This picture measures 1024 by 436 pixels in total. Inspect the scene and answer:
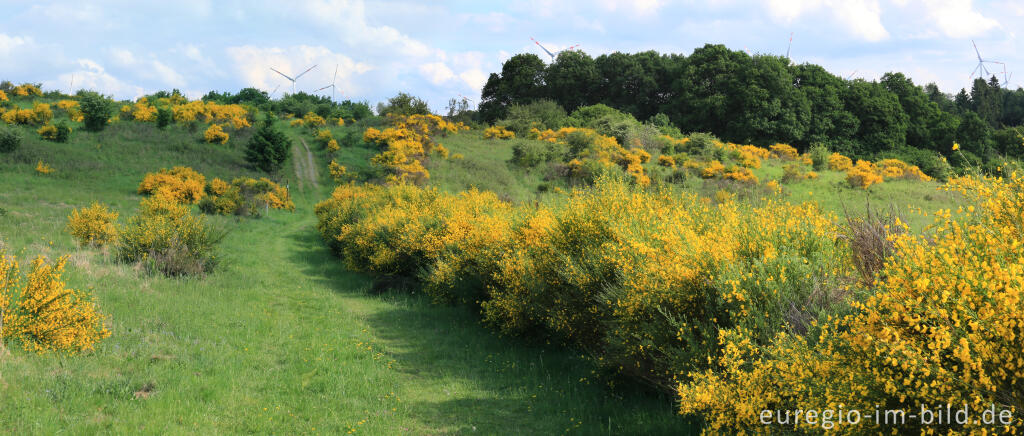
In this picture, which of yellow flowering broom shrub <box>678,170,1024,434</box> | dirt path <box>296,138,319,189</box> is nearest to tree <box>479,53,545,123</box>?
dirt path <box>296,138,319,189</box>

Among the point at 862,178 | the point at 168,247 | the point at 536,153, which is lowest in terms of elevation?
the point at 168,247

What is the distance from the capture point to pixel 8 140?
31719 mm

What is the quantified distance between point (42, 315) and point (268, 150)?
33115 mm

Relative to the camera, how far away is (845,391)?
3697 millimetres

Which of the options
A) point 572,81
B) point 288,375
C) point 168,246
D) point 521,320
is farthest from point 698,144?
point 288,375

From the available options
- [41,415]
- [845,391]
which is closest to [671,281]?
[845,391]

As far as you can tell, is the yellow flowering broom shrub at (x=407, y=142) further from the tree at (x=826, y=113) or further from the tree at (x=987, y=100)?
the tree at (x=987, y=100)

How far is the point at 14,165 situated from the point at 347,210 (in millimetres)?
20555

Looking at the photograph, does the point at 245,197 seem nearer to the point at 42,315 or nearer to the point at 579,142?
the point at 579,142

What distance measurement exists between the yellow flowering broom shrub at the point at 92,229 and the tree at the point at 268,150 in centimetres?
2289

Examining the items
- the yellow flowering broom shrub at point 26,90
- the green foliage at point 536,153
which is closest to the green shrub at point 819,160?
the green foliage at point 536,153

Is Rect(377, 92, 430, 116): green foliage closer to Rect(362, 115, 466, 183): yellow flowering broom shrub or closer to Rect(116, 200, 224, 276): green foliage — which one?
Rect(362, 115, 466, 183): yellow flowering broom shrub

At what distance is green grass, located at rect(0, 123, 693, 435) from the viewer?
6375mm

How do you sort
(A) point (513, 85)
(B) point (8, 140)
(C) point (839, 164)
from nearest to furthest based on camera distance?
(B) point (8, 140) < (C) point (839, 164) < (A) point (513, 85)
